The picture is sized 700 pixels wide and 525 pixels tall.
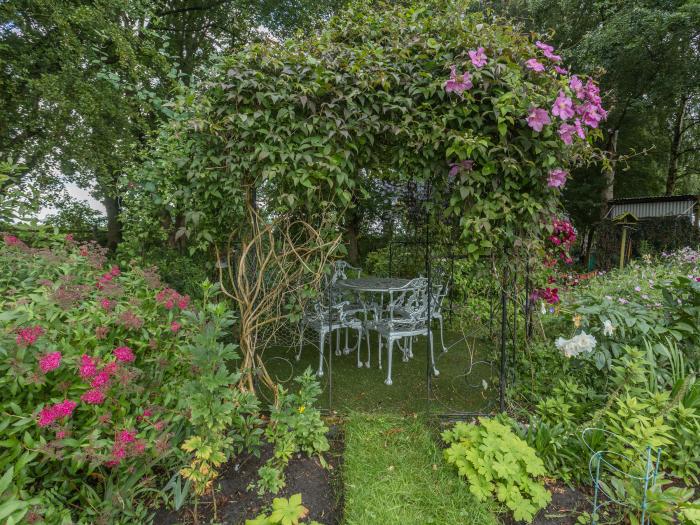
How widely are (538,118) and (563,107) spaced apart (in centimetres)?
13

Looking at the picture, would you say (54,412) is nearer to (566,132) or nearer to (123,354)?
(123,354)

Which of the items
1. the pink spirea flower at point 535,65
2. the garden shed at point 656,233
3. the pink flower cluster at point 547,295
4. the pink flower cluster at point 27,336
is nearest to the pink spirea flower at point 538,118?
the pink spirea flower at point 535,65

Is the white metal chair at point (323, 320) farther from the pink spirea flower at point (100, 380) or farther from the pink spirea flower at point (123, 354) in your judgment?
the pink spirea flower at point (100, 380)

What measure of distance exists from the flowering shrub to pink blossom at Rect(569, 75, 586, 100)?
218 cm

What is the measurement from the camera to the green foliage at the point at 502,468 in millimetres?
1559

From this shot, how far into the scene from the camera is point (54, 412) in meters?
1.17

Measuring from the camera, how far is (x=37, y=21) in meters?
5.02

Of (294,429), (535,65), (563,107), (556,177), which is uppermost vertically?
(535,65)

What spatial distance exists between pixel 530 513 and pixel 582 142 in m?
→ 1.89

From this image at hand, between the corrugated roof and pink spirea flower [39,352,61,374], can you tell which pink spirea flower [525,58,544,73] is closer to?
pink spirea flower [39,352,61,374]

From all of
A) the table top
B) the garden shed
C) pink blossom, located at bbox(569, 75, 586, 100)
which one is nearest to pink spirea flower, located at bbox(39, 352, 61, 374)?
the table top

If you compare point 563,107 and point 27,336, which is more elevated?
point 563,107

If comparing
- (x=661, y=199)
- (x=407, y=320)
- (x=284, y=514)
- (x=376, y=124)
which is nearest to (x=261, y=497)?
(x=284, y=514)

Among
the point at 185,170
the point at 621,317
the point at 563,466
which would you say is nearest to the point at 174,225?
the point at 185,170
